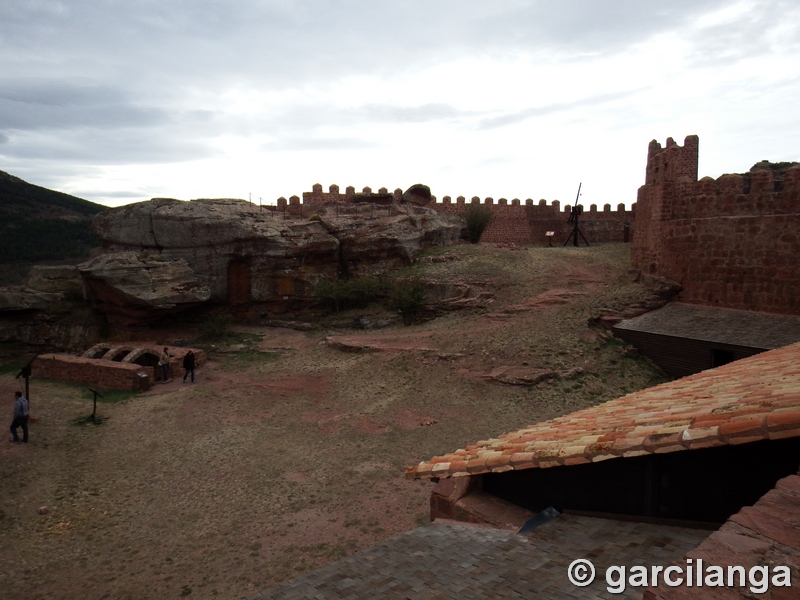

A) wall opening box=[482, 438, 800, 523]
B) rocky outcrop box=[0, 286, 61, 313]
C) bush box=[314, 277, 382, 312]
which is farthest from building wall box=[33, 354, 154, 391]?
wall opening box=[482, 438, 800, 523]

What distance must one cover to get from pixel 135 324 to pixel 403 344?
1211 centimetres

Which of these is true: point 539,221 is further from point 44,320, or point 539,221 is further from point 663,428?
point 663,428

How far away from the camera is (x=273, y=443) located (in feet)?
38.7

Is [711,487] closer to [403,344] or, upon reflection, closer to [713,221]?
[403,344]

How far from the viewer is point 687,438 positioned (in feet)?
10.0

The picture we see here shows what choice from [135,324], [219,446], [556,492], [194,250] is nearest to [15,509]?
[219,446]

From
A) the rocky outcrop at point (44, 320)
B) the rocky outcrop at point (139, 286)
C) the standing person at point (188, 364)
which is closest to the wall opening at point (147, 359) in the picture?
the rocky outcrop at point (139, 286)

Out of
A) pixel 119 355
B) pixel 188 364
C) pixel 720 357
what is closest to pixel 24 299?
pixel 119 355

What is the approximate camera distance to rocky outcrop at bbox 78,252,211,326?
20641 millimetres

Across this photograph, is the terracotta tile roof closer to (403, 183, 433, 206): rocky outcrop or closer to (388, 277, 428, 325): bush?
(388, 277, 428, 325): bush

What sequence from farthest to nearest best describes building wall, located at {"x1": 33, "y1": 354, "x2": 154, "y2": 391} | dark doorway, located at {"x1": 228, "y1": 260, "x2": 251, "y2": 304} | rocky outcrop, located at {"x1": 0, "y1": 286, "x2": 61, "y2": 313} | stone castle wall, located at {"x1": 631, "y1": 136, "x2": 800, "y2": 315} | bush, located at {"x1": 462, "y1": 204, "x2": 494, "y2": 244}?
bush, located at {"x1": 462, "y1": 204, "x2": 494, "y2": 244} < dark doorway, located at {"x1": 228, "y1": 260, "x2": 251, "y2": 304} < rocky outcrop, located at {"x1": 0, "y1": 286, "x2": 61, "y2": 313} < building wall, located at {"x1": 33, "y1": 354, "x2": 154, "y2": 391} < stone castle wall, located at {"x1": 631, "y1": 136, "x2": 800, "y2": 315}

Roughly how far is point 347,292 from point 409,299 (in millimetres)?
3397

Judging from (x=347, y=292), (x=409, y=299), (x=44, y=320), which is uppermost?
(x=347, y=292)

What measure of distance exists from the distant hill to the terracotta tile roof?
4404 cm
